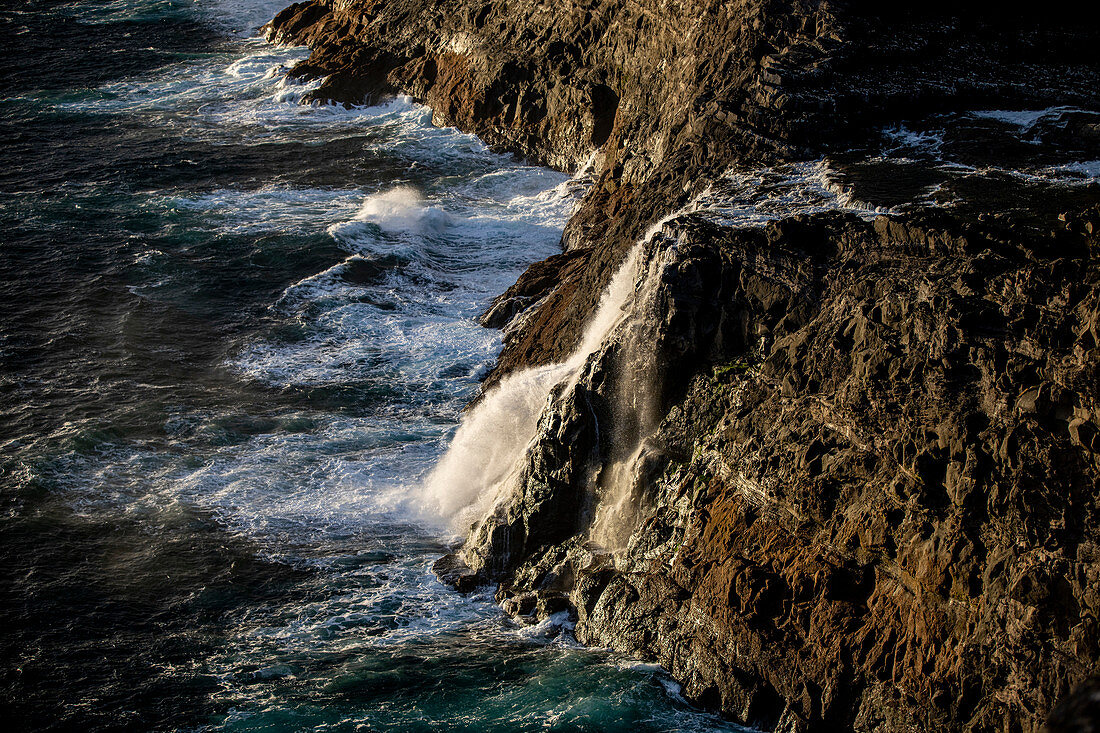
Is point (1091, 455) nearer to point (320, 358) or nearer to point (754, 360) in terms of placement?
point (754, 360)

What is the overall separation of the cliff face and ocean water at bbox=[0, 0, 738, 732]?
136 centimetres

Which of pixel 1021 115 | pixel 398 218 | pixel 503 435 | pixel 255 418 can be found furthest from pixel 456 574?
pixel 398 218

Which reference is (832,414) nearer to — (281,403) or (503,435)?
(503,435)

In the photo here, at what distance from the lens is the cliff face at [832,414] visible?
34.7 feet

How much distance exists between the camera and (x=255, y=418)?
66.0ft

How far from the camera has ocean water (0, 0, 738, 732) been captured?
1359 cm

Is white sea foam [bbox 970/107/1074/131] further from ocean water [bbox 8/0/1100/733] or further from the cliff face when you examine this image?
the cliff face

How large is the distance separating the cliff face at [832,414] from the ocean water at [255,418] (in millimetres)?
1365

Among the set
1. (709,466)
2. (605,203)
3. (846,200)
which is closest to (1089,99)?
(846,200)

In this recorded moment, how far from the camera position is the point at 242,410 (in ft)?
66.8

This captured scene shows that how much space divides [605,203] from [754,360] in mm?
10567

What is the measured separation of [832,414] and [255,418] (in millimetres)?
11835

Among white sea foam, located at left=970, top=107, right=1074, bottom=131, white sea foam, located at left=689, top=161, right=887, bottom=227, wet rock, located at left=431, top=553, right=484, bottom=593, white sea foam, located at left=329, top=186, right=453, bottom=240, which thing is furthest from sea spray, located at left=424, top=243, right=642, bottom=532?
white sea foam, located at left=329, top=186, right=453, bottom=240

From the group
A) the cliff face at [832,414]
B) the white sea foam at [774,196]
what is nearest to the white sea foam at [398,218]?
the cliff face at [832,414]
